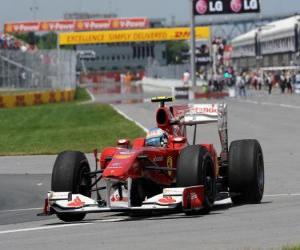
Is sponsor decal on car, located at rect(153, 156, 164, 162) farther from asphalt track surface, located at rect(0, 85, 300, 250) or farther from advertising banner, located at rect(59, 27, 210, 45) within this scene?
advertising banner, located at rect(59, 27, 210, 45)

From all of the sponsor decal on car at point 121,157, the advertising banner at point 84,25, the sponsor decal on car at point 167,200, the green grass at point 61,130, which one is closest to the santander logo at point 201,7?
the green grass at point 61,130

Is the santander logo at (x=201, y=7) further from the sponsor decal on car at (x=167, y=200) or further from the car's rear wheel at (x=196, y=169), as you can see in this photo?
the sponsor decal on car at (x=167, y=200)

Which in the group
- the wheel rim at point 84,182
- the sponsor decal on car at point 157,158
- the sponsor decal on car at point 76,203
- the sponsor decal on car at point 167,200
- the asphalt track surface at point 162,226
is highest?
the sponsor decal on car at point 157,158

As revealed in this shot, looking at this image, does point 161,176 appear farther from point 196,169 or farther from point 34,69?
point 34,69

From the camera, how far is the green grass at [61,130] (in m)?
26.0

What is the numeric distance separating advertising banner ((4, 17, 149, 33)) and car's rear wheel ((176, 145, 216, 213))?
12679 cm

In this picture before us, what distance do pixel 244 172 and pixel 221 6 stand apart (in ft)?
190

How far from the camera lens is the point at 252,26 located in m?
172

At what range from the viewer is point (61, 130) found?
108 ft

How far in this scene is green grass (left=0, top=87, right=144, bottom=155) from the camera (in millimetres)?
25953

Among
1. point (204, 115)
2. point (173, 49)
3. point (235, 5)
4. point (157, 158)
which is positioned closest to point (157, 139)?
point (157, 158)

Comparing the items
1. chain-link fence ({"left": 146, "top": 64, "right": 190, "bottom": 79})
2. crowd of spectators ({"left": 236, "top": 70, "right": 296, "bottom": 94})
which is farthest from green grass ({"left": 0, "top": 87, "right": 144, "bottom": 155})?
chain-link fence ({"left": 146, "top": 64, "right": 190, "bottom": 79})

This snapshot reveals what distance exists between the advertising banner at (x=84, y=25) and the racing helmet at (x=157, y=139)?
126m

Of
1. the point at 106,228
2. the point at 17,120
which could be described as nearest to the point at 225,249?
the point at 106,228
